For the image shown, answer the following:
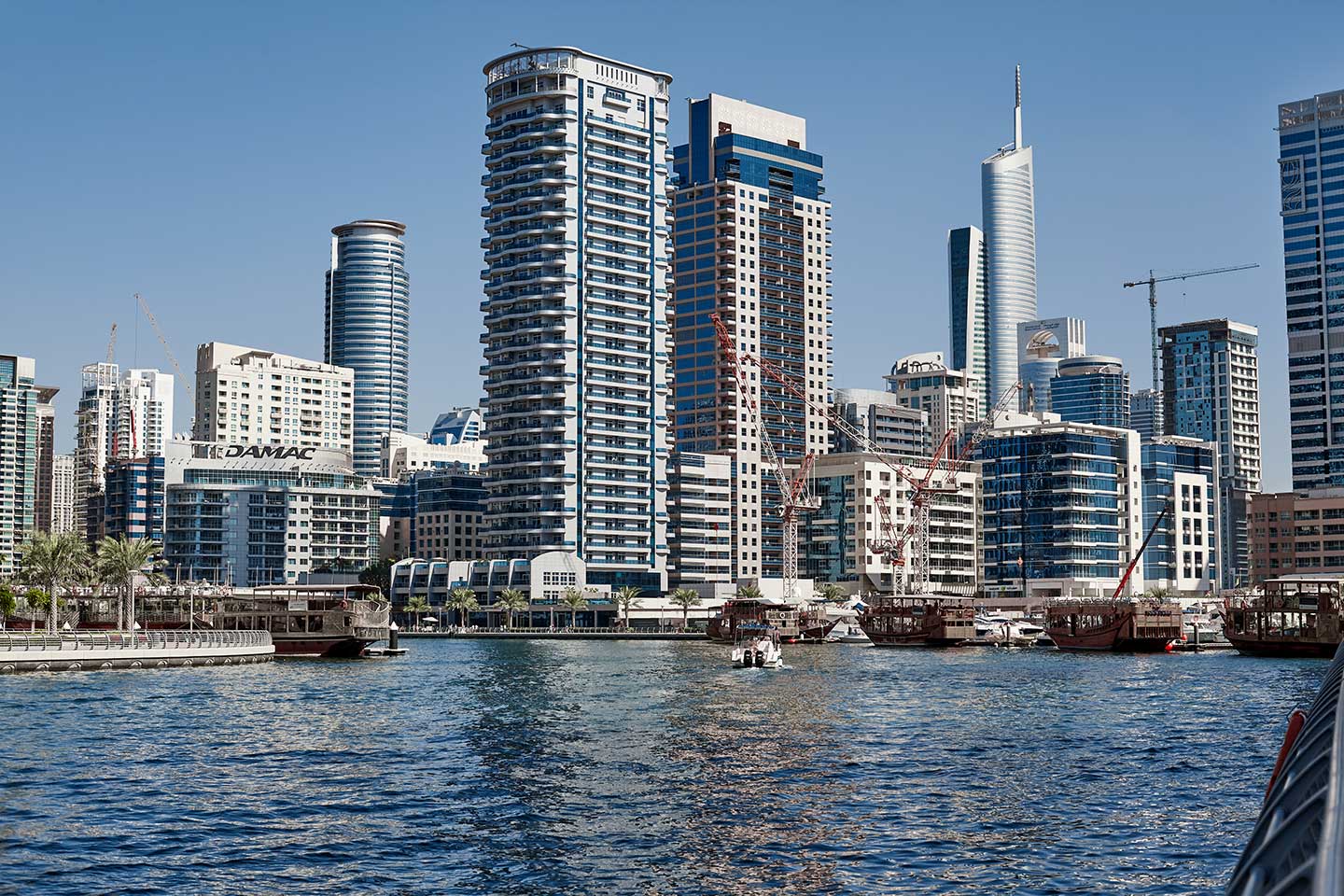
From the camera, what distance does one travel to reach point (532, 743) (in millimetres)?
83750

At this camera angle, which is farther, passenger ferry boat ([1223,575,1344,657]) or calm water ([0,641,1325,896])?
passenger ferry boat ([1223,575,1344,657])

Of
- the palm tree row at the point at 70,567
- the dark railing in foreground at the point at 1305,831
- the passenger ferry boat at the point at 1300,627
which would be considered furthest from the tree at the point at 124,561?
the dark railing in foreground at the point at 1305,831

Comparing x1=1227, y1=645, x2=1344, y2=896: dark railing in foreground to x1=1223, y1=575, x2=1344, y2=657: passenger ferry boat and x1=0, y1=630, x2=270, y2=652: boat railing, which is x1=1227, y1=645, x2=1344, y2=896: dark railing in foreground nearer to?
x1=0, y1=630, x2=270, y2=652: boat railing

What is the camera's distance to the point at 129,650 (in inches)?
5910

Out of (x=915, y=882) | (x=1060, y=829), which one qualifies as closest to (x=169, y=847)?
(x=915, y=882)

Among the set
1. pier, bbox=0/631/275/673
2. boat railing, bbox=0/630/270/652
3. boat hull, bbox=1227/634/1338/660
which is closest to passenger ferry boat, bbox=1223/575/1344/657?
boat hull, bbox=1227/634/1338/660

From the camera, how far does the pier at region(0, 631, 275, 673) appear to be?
141 meters

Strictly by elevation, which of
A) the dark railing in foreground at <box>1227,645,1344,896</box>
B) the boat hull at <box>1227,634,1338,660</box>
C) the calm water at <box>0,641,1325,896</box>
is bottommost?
the boat hull at <box>1227,634,1338,660</box>

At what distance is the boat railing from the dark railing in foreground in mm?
141795

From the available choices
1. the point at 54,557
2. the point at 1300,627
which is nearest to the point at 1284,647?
the point at 1300,627

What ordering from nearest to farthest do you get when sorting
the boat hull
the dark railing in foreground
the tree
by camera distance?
the dark railing in foreground → the tree → the boat hull

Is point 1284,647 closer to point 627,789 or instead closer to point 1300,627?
point 1300,627

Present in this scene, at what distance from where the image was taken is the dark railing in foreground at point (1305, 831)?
1255 centimetres

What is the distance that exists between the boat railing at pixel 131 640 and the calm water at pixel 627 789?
26752 mm
